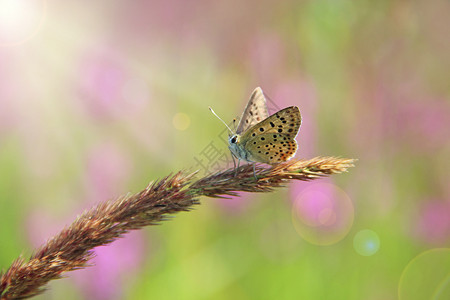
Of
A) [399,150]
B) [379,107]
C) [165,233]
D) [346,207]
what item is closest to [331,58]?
[379,107]

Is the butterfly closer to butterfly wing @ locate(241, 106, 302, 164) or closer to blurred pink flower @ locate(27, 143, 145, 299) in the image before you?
butterfly wing @ locate(241, 106, 302, 164)

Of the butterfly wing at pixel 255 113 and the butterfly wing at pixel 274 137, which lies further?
the butterfly wing at pixel 255 113

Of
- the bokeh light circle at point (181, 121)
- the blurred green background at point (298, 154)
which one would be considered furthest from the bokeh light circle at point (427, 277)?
the bokeh light circle at point (181, 121)

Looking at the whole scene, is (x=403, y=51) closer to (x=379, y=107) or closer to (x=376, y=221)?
(x=379, y=107)

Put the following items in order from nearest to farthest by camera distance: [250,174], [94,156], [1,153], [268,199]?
[250,174]
[94,156]
[268,199]
[1,153]

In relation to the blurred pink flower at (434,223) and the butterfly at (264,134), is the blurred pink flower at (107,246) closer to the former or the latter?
the butterfly at (264,134)
